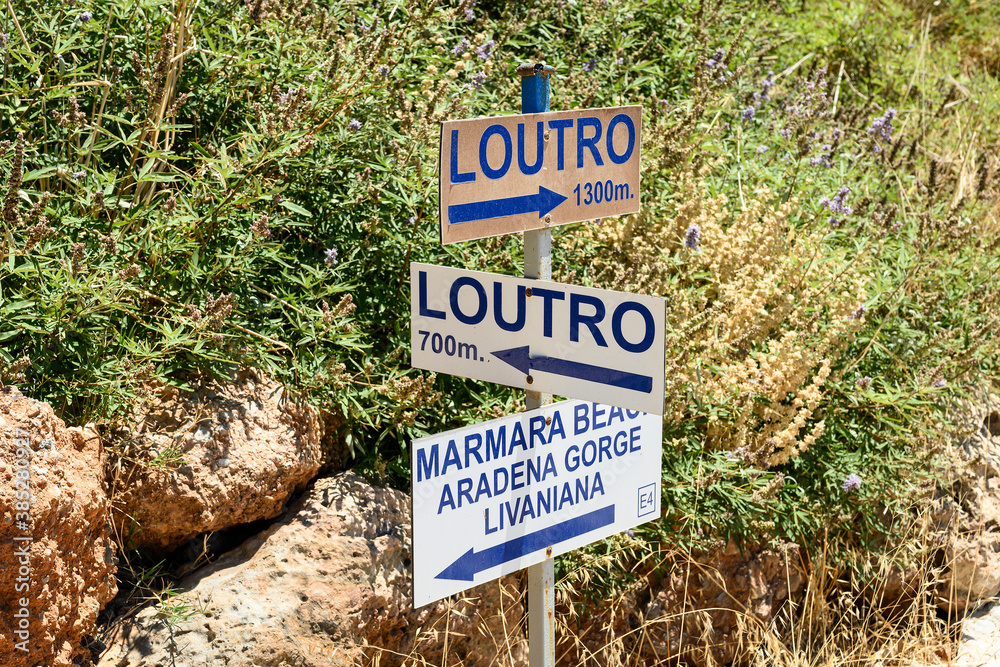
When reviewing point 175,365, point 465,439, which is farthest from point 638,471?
point 175,365

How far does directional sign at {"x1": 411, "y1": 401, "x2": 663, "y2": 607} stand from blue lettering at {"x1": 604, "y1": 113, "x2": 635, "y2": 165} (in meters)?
0.60

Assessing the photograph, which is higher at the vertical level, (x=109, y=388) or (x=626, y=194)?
(x=626, y=194)

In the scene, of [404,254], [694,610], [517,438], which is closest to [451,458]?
[517,438]

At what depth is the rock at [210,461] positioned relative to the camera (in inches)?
109

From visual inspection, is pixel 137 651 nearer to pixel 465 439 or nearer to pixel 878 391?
pixel 465 439

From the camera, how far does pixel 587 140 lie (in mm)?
2094

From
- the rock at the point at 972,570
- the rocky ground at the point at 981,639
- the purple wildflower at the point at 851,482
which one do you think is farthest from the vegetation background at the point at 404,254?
the rocky ground at the point at 981,639

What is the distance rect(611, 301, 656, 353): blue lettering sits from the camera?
5.87 feet

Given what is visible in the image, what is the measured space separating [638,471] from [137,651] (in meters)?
1.63

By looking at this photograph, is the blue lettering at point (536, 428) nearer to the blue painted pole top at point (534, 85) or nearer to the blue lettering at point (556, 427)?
the blue lettering at point (556, 427)

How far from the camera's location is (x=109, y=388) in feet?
8.77

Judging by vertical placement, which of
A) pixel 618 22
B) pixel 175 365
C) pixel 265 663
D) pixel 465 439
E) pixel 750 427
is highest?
pixel 618 22

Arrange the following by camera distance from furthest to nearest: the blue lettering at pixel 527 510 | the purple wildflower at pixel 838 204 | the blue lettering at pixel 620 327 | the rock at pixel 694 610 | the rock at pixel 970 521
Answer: the purple wildflower at pixel 838 204, the rock at pixel 970 521, the rock at pixel 694 610, the blue lettering at pixel 527 510, the blue lettering at pixel 620 327

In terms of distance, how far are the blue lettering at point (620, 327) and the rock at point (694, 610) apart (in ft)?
5.56
